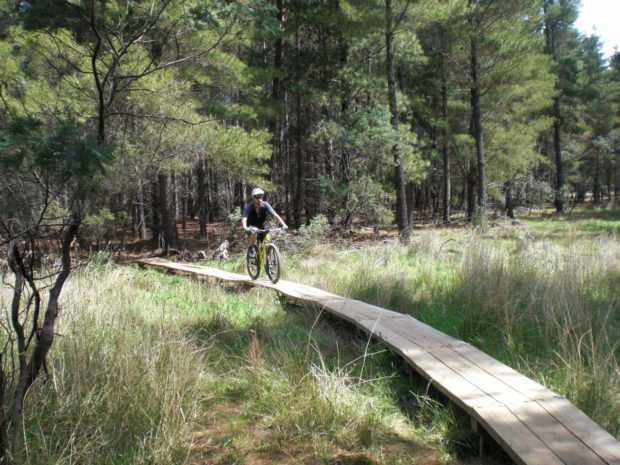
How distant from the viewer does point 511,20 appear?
731 inches

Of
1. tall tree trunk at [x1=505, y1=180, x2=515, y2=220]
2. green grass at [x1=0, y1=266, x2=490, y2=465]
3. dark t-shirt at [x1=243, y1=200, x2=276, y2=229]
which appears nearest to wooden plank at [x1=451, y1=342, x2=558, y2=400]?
green grass at [x1=0, y1=266, x2=490, y2=465]

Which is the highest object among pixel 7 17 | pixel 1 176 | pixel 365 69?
pixel 365 69

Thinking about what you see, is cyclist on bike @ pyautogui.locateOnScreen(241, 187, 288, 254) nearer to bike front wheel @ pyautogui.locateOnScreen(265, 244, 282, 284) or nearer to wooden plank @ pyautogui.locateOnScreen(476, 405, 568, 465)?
bike front wheel @ pyautogui.locateOnScreen(265, 244, 282, 284)

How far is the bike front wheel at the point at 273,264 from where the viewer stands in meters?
8.12

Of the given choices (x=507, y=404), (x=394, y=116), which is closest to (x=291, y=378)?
(x=507, y=404)

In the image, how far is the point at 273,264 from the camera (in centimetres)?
833

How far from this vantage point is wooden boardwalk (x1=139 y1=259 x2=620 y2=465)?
2535 mm

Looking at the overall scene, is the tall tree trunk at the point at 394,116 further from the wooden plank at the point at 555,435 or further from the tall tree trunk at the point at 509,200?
the tall tree trunk at the point at 509,200

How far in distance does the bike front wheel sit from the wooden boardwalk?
11.3ft

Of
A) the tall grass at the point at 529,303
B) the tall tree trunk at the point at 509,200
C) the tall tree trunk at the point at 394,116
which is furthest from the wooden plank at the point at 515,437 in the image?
the tall tree trunk at the point at 509,200

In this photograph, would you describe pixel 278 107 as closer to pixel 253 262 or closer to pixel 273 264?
pixel 253 262

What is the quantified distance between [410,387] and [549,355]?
4.03ft

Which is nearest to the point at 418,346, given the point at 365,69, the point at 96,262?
the point at 96,262

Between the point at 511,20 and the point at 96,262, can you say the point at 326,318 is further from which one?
the point at 511,20
